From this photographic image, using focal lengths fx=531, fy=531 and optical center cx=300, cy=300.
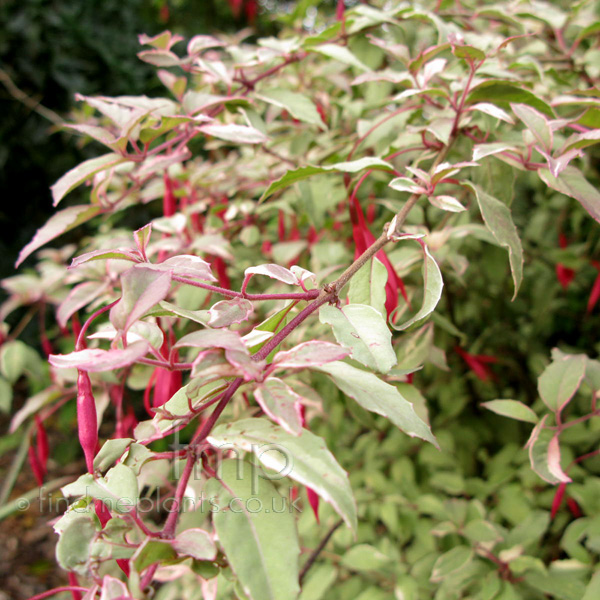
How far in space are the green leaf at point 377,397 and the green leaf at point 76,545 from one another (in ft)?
0.55

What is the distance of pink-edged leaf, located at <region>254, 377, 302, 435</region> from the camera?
0.29 meters

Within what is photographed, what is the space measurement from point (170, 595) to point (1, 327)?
0.61 meters

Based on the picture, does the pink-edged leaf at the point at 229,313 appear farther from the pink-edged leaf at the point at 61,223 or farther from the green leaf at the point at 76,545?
the pink-edged leaf at the point at 61,223

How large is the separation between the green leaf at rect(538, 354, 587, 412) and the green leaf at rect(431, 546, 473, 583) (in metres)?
0.23

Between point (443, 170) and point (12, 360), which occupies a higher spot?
point (443, 170)

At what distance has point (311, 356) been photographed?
31 cm

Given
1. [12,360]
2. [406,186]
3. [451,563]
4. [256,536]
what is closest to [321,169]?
[406,186]

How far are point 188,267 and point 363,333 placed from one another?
130mm

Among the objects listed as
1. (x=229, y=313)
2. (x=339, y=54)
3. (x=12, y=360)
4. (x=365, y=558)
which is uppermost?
(x=339, y=54)

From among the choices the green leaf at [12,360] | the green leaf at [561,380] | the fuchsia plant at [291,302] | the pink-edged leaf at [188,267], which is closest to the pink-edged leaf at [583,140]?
the fuchsia plant at [291,302]

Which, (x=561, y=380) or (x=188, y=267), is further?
(x=561, y=380)

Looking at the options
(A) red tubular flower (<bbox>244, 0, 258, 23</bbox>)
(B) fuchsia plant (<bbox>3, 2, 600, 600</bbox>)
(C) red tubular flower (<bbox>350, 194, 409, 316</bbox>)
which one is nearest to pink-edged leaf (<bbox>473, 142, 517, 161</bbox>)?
(B) fuchsia plant (<bbox>3, 2, 600, 600</bbox>)

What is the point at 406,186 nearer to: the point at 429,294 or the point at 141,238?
the point at 429,294

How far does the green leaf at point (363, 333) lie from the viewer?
13.6 inches
